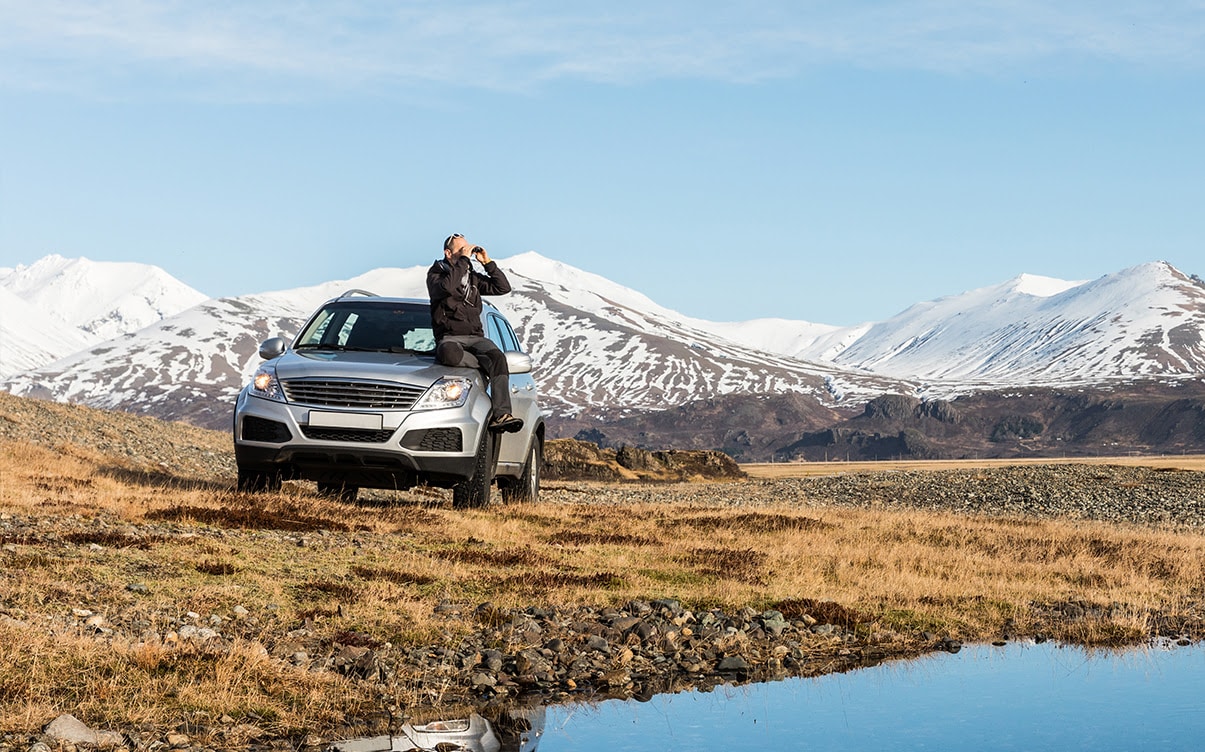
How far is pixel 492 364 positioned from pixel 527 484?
4.17m

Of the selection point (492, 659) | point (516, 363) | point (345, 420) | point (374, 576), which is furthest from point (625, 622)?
point (516, 363)

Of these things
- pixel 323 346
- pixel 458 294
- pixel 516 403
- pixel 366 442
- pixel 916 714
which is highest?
pixel 458 294

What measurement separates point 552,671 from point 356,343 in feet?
30.7

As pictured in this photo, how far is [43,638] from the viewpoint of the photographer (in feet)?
29.6

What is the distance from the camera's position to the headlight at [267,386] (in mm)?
17172

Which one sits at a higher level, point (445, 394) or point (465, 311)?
point (465, 311)

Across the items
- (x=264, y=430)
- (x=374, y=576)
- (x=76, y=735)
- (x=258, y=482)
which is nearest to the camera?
(x=76, y=735)

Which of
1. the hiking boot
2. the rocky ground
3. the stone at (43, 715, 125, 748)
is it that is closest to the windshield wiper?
the hiking boot

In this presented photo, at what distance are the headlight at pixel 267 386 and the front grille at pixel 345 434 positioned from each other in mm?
634

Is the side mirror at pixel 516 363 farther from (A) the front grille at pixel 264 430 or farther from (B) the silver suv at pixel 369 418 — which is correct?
(A) the front grille at pixel 264 430

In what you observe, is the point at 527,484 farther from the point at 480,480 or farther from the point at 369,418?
the point at 369,418

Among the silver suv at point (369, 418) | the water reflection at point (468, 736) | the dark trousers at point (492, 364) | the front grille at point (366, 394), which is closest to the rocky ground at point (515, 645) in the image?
the water reflection at point (468, 736)

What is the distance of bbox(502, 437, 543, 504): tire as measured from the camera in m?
21.0

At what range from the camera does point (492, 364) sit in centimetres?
1761
